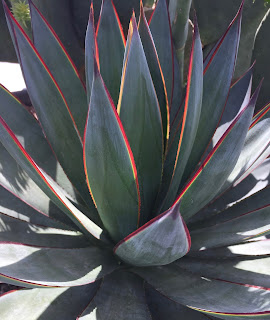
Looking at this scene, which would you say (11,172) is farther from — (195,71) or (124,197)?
(195,71)

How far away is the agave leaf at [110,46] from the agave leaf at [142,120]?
4.9 inches

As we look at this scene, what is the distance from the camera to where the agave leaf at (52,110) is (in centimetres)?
103

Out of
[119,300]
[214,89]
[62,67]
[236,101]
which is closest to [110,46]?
[62,67]

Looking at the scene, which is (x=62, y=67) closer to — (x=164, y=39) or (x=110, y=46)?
(x=110, y=46)

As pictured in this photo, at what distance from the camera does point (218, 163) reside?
96cm

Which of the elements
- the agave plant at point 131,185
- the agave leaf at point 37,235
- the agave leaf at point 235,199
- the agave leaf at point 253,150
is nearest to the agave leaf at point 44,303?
the agave plant at point 131,185

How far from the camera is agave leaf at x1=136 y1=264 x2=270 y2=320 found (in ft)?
2.89

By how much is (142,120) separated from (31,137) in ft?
1.08

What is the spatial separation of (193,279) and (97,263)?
0.73ft

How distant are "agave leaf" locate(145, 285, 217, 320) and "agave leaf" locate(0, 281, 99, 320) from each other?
0.48 feet

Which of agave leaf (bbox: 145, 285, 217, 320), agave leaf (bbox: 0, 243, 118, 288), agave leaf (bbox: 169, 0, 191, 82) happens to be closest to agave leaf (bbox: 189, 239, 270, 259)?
agave leaf (bbox: 145, 285, 217, 320)

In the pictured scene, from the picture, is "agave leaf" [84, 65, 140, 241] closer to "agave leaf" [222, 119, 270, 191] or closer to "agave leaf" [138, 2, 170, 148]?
"agave leaf" [138, 2, 170, 148]

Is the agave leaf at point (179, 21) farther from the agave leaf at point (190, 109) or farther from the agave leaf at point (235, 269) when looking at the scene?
the agave leaf at point (235, 269)

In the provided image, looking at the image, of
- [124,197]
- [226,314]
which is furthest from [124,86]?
[226,314]
